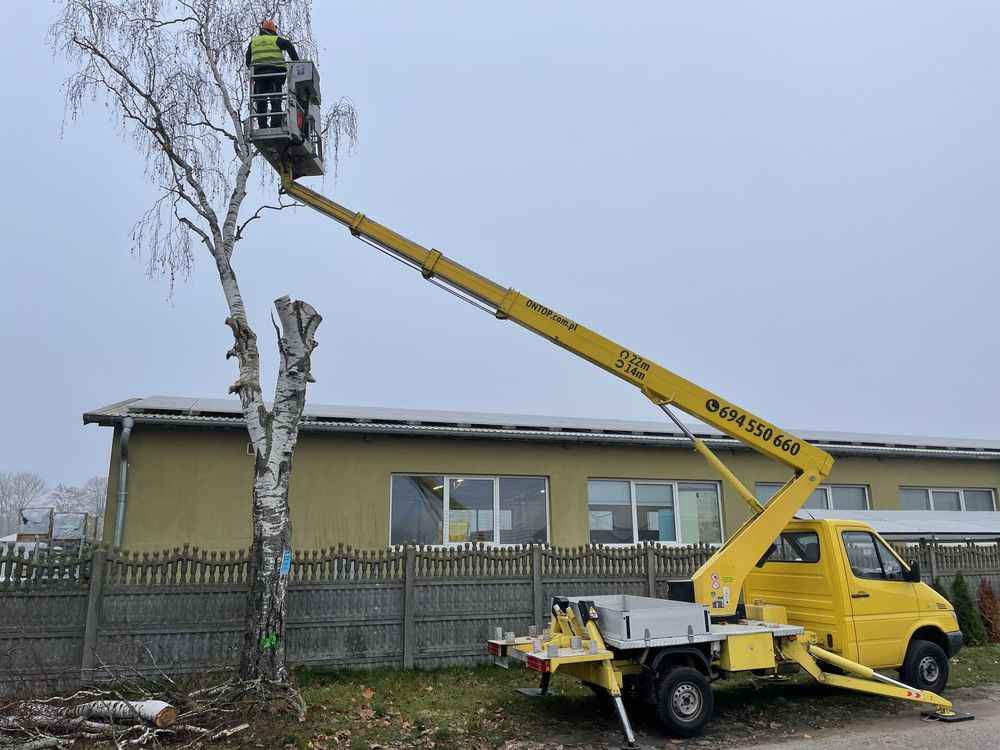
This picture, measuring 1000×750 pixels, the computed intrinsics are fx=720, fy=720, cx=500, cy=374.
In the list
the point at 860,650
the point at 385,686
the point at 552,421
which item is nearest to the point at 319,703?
the point at 385,686

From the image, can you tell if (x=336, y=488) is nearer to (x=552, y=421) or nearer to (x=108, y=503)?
(x=108, y=503)

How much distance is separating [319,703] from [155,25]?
908cm

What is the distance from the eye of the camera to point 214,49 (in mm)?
9961

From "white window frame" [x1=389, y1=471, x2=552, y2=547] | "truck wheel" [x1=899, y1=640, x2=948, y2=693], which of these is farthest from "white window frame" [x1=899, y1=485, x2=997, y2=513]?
"white window frame" [x1=389, y1=471, x2=552, y2=547]

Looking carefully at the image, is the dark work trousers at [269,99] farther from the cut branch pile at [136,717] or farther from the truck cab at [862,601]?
the truck cab at [862,601]

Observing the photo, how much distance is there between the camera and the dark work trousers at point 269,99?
8031 millimetres

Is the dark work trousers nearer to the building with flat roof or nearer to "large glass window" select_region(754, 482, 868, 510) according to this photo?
the building with flat roof

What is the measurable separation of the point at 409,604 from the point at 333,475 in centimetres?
310

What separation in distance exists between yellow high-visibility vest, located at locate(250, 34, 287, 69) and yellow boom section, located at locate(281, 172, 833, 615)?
1.22 m

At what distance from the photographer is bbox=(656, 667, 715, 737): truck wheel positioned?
7258mm

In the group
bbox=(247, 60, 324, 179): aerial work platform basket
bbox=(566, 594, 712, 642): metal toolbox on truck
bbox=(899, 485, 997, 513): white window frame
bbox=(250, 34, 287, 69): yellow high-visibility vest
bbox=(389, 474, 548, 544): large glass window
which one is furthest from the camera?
bbox=(899, 485, 997, 513): white window frame

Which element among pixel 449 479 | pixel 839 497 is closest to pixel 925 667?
pixel 839 497

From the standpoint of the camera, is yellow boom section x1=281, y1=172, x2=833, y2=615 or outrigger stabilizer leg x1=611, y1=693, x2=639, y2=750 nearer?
outrigger stabilizer leg x1=611, y1=693, x2=639, y2=750

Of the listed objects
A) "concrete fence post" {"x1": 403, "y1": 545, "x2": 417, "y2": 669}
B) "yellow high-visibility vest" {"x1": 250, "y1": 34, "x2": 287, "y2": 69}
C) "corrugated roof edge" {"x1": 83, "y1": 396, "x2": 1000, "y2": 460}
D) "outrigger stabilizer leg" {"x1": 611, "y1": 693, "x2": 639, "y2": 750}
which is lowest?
"outrigger stabilizer leg" {"x1": 611, "y1": 693, "x2": 639, "y2": 750}
